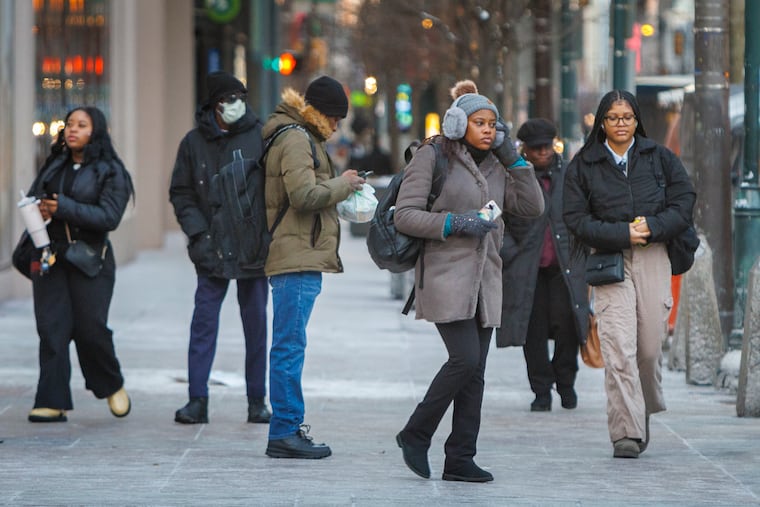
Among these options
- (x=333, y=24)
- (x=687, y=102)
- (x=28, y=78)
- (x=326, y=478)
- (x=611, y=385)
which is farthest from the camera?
(x=333, y=24)

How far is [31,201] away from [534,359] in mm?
3136

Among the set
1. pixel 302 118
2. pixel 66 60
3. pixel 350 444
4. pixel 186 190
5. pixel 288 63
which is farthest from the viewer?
pixel 288 63

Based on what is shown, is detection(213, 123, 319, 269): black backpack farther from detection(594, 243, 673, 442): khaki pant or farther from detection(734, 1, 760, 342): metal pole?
detection(734, 1, 760, 342): metal pole

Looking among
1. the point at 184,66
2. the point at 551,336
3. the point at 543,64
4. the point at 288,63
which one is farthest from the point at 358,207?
the point at 288,63

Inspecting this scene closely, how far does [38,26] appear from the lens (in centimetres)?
1800

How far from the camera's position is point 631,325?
793 cm

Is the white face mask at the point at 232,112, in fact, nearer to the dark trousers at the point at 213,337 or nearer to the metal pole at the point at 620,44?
the dark trousers at the point at 213,337

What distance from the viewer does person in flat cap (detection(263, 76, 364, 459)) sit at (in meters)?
7.88

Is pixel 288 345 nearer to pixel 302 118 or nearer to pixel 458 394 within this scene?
pixel 458 394

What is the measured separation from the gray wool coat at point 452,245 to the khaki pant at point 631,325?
85 cm

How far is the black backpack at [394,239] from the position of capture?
7.25 meters

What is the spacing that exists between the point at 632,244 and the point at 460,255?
1061mm

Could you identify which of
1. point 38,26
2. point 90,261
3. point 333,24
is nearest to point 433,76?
point 333,24

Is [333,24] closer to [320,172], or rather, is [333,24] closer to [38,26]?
[38,26]
